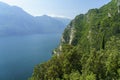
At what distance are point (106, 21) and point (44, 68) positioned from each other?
414 feet

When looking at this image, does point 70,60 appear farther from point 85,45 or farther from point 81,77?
point 85,45

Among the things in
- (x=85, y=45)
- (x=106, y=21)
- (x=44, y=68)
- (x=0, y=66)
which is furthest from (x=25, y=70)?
(x=44, y=68)

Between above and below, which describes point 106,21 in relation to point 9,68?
above

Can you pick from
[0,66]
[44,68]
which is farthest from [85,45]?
[44,68]

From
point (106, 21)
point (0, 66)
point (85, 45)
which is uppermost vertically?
point (106, 21)

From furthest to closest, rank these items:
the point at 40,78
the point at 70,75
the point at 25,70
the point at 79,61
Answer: the point at 25,70
the point at 40,78
the point at 79,61
the point at 70,75

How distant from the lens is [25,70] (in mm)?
154125

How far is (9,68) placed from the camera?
164 m

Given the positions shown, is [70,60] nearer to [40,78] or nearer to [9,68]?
[40,78]

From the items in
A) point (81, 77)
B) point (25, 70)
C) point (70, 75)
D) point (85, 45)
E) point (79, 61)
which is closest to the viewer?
point (81, 77)

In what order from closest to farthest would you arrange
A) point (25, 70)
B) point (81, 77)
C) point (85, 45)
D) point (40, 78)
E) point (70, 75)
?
point (81, 77) → point (70, 75) → point (40, 78) → point (25, 70) → point (85, 45)

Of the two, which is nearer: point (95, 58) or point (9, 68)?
point (95, 58)

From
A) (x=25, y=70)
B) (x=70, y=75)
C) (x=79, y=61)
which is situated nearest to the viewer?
(x=70, y=75)

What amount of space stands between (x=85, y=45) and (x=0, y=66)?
191 ft
